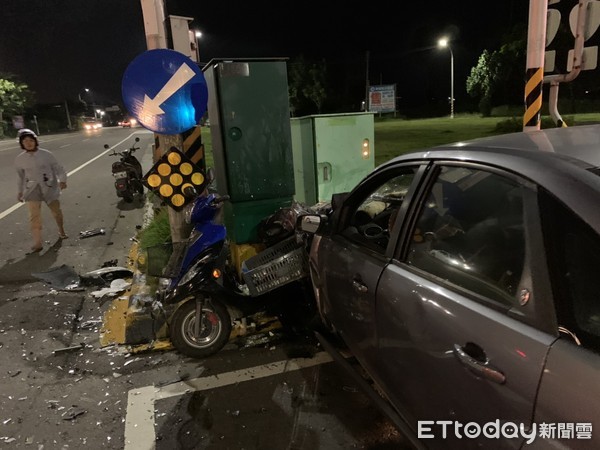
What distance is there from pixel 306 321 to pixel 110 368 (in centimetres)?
165

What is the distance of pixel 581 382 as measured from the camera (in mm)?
1339

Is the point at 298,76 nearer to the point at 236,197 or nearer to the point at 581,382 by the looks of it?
the point at 236,197

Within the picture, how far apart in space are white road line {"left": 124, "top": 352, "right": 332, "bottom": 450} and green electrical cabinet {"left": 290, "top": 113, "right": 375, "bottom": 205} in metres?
3.52

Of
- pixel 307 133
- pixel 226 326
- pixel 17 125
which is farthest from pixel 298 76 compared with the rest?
pixel 226 326

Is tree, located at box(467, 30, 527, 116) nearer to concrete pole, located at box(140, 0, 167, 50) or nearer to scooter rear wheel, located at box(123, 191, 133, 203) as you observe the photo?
scooter rear wheel, located at box(123, 191, 133, 203)

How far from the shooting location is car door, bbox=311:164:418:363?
8.15 ft

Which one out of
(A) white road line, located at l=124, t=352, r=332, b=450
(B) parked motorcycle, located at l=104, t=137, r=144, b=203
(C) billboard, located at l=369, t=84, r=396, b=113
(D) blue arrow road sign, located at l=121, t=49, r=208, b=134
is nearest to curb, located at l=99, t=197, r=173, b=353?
(A) white road line, located at l=124, t=352, r=332, b=450

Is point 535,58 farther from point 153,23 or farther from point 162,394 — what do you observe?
point 162,394

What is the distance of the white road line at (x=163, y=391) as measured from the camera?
2932 mm

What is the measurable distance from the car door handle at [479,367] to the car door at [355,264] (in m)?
0.68

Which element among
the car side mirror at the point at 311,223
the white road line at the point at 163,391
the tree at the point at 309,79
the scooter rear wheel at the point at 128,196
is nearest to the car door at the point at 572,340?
the car side mirror at the point at 311,223

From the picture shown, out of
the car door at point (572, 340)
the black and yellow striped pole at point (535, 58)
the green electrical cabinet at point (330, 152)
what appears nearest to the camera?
the car door at point (572, 340)

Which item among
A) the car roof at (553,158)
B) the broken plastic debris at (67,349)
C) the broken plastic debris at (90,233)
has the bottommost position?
the broken plastic debris at (67,349)

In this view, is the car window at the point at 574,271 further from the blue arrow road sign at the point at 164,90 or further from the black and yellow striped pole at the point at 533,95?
the black and yellow striped pole at the point at 533,95
